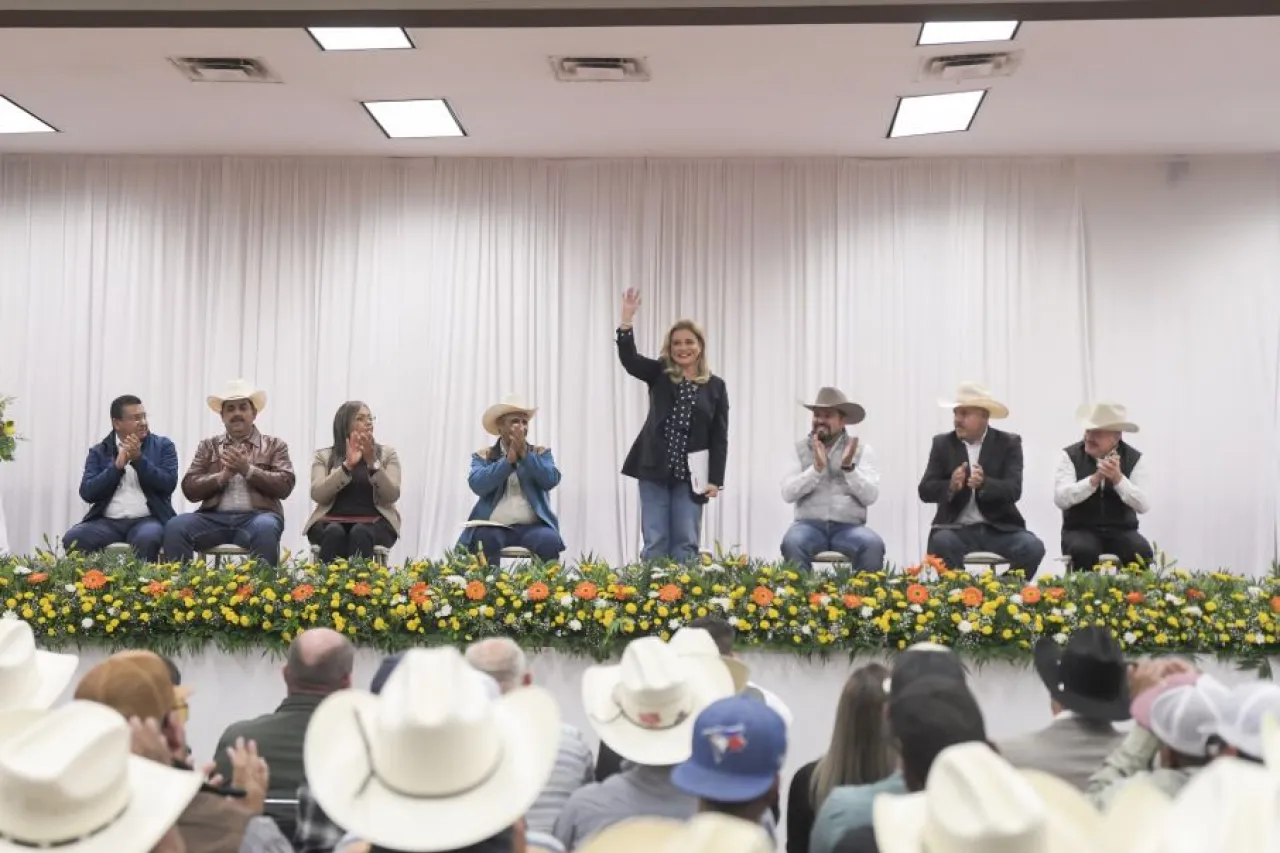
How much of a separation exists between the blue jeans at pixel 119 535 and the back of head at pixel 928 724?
507cm

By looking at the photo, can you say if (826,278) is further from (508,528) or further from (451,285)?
(508,528)

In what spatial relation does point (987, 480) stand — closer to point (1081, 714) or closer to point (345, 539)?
point (345, 539)

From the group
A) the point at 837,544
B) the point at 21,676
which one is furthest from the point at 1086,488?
the point at 21,676

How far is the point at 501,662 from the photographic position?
3.63 m

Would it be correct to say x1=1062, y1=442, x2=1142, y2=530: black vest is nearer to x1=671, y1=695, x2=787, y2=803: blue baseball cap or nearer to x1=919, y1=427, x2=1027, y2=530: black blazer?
x1=919, y1=427, x2=1027, y2=530: black blazer

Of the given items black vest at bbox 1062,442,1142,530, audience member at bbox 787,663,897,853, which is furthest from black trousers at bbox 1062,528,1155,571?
audience member at bbox 787,663,897,853

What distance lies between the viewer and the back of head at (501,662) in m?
3.62

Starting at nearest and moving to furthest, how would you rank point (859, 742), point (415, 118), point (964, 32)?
point (859, 742), point (964, 32), point (415, 118)

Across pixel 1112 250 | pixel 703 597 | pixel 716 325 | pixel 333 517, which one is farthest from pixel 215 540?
pixel 1112 250

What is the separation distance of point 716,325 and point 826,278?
777 millimetres

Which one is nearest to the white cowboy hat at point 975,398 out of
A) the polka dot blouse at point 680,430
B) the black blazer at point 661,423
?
the black blazer at point 661,423

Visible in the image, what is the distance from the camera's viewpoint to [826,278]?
9.23m

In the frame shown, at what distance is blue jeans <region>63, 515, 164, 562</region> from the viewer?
6.83 m

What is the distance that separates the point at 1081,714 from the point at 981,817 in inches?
63.5
